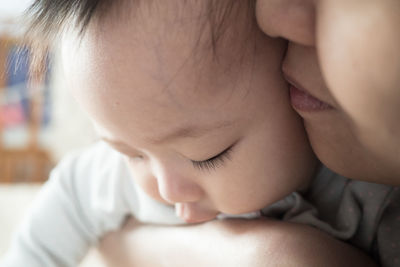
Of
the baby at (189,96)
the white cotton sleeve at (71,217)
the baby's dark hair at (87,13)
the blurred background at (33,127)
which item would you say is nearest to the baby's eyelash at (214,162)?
the baby at (189,96)

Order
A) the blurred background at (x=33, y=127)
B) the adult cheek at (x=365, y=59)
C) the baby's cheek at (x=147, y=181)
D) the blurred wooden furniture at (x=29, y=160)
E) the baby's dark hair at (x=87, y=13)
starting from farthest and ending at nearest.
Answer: the blurred wooden furniture at (x=29, y=160), the blurred background at (x=33, y=127), the baby's cheek at (x=147, y=181), the baby's dark hair at (x=87, y=13), the adult cheek at (x=365, y=59)

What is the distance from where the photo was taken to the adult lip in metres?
0.42

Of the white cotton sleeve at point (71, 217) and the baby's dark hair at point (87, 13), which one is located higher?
the baby's dark hair at point (87, 13)

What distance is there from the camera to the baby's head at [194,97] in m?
0.42

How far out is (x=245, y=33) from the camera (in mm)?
428

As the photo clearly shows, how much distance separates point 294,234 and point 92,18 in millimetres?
270

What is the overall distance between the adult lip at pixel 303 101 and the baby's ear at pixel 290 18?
0.20 feet

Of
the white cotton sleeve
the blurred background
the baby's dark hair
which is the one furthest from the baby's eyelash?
the blurred background

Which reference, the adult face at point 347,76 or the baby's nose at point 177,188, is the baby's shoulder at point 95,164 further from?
the adult face at point 347,76

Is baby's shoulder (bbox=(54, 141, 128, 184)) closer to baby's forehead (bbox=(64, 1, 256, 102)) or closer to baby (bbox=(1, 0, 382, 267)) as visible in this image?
baby (bbox=(1, 0, 382, 267))

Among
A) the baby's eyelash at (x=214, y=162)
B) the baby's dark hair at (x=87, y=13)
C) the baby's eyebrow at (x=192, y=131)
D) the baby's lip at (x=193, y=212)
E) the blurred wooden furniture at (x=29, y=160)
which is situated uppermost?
the baby's dark hair at (x=87, y=13)

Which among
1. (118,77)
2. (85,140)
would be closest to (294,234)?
(118,77)

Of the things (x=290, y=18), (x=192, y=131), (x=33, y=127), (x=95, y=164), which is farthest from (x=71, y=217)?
(x=33, y=127)

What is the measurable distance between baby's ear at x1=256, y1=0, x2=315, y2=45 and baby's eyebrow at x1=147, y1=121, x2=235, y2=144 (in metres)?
0.11
